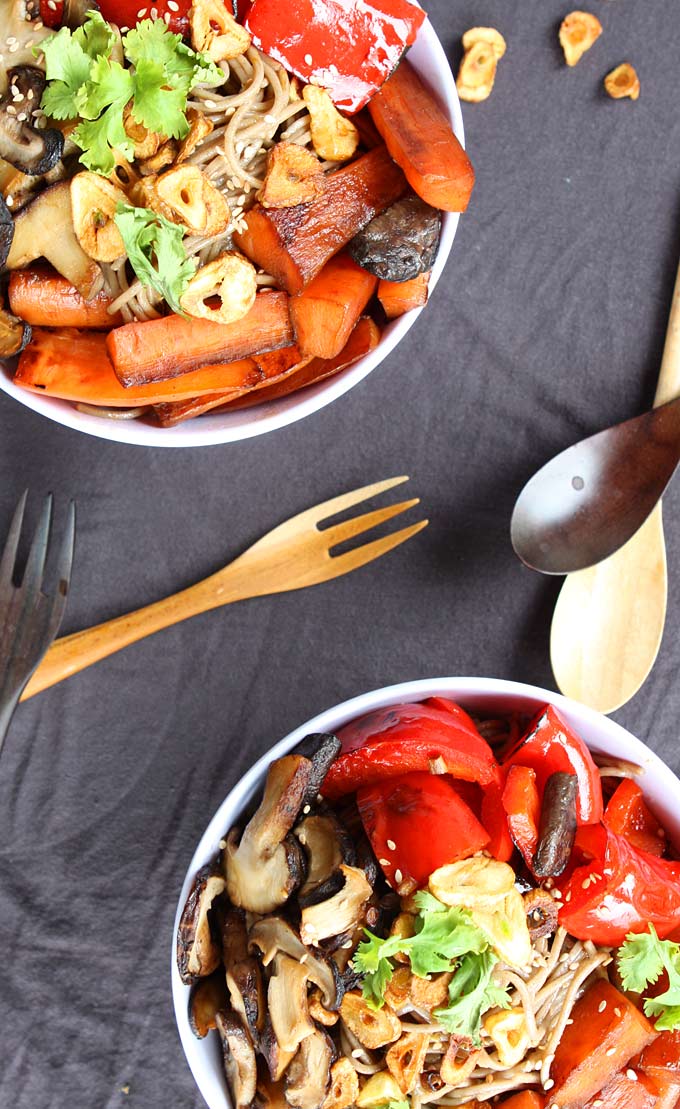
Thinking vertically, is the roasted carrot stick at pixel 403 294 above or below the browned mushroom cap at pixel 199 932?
above

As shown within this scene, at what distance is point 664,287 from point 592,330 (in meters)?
0.19

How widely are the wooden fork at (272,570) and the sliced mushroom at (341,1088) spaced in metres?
0.99

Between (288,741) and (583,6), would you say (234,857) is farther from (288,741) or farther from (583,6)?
(583,6)

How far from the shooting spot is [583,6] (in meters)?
2.33

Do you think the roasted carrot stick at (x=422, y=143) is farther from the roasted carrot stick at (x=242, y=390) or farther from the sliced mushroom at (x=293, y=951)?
the sliced mushroom at (x=293, y=951)

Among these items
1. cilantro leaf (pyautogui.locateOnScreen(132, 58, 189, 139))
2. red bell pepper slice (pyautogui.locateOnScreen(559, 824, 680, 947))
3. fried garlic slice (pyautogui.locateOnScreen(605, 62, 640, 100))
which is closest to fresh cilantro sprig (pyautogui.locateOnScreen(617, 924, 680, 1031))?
Answer: red bell pepper slice (pyautogui.locateOnScreen(559, 824, 680, 947))

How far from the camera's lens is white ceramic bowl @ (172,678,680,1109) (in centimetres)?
188

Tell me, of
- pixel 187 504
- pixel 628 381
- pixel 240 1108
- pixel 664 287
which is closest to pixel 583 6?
pixel 664 287

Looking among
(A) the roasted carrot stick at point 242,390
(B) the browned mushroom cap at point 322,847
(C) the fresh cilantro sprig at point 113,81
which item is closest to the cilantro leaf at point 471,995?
(B) the browned mushroom cap at point 322,847

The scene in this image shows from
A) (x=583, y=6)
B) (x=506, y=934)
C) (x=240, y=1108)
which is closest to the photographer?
(x=506, y=934)

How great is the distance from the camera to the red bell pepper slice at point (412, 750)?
1.81 meters

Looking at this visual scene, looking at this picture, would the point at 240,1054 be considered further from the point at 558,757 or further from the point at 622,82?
the point at 622,82

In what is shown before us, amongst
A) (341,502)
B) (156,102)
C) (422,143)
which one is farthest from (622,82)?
(156,102)

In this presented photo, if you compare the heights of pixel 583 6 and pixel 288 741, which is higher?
pixel 583 6
